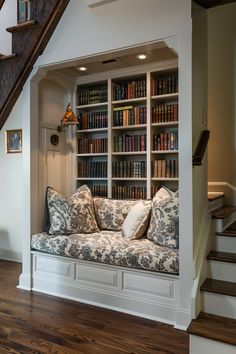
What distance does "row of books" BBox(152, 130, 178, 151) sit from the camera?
3.37 metres

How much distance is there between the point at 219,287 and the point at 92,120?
2558 millimetres

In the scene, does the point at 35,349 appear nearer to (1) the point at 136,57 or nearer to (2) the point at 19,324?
(2) the point at 19,324

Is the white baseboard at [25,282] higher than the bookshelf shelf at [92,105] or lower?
lower

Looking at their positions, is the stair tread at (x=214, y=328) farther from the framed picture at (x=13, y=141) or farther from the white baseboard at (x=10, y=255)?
the framed picture at (x=13, y=141)

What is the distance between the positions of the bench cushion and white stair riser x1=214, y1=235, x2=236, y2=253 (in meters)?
0.35

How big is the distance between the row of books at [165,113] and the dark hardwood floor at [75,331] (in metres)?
2.11

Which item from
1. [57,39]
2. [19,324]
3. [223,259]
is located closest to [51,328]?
[19,324]

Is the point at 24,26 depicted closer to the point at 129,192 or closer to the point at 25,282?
the point at 129,192

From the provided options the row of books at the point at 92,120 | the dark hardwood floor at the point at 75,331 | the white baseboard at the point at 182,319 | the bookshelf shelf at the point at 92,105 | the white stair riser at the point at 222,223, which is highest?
the bookshelf shelf at the point at 92,105

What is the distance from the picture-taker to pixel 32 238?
321 centimetres

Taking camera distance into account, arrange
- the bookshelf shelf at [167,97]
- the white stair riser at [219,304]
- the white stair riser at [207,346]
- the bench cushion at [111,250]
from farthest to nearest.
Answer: the bookshelf shelf at [167,97] → the bench cushion at [111,250] → the white stair riser at [219,304] → the white stair riser at [207,346]

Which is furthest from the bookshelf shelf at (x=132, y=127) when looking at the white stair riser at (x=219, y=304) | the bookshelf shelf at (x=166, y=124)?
the white stair riser at (x=219, y=304)

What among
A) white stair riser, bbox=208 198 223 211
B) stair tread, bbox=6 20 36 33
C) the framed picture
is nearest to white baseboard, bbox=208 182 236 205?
white stair riser, bbox=208 198 223 211

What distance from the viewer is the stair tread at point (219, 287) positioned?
210cm
